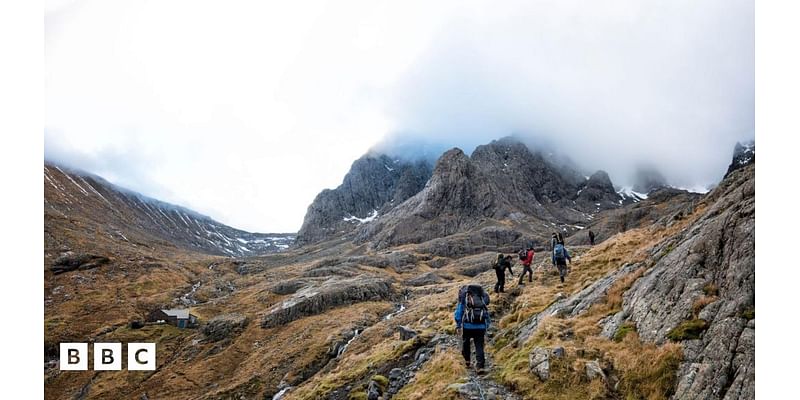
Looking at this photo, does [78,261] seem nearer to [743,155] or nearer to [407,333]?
[407,333]

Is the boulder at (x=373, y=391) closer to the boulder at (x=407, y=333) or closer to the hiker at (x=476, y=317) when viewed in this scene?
the hiker at (x=476, y=317)

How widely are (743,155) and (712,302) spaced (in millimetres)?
4279

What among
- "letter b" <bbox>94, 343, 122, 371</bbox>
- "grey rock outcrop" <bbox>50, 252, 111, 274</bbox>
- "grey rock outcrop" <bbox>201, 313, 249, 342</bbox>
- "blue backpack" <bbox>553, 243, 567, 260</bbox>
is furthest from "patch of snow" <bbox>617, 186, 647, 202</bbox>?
"grey rock outcrop" <bbox>50, 252, 111, 274</bbox>

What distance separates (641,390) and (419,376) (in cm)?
651

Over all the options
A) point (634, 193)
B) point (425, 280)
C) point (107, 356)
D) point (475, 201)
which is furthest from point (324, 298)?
point (475, 201)

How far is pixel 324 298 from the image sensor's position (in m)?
44.3

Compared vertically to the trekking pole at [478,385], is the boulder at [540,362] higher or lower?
higher

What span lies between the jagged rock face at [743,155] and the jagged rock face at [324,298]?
36.8 metres

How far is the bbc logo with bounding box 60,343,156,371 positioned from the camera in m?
13.1

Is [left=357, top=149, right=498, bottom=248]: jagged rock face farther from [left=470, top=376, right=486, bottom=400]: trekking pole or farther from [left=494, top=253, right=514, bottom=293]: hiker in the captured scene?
[left=470, top=376, right=486, bottom=400]: trekking pole

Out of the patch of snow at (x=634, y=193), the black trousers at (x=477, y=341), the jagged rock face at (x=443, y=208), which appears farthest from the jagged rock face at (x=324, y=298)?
the jagged rock face at (x=443, y=208)

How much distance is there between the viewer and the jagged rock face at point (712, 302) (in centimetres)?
753
